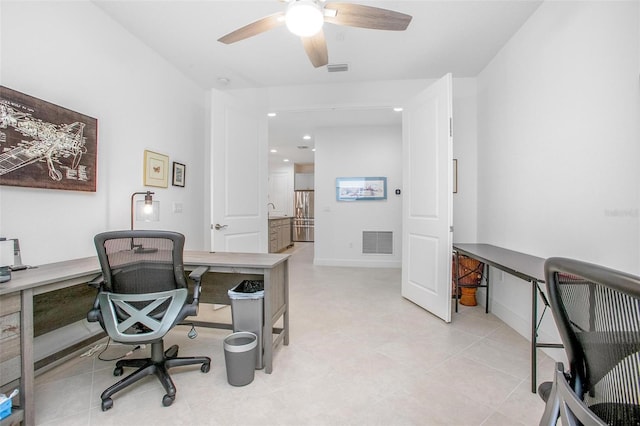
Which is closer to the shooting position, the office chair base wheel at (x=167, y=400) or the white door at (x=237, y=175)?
the office chair base wheel at (x=167, y=400)

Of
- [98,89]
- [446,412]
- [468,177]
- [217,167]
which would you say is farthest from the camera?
[468,177]

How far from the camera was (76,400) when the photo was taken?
64.6 inches

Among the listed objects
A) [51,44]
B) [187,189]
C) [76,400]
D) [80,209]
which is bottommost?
[76,400]

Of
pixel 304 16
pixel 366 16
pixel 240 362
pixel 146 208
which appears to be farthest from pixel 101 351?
pixel 366 16

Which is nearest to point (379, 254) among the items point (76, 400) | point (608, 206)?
point (608, 206)

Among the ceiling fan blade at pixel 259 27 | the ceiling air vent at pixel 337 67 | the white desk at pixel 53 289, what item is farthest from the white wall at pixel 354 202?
the ceiling fan blade at pixel 259 27

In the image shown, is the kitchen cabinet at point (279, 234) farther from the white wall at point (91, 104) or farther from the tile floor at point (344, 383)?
the tile floor at point (344, 383)

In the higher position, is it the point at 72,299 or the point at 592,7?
the point at 592,7

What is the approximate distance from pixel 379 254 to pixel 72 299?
14.9ft

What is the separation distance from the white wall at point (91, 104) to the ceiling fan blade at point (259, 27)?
1214 mm

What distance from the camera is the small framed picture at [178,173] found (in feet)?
10.8

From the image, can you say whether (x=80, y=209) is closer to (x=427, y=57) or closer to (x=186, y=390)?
(x=186, y=390)

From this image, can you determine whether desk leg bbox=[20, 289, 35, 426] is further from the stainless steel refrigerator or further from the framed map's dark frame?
the stainless steel refrigerator

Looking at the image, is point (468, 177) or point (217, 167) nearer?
point (217, 167)
